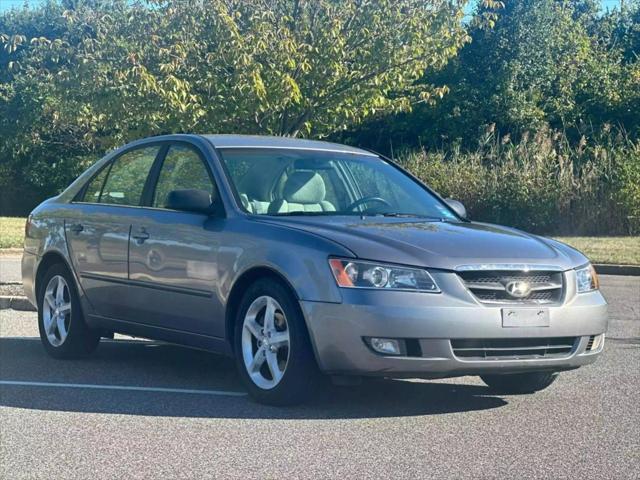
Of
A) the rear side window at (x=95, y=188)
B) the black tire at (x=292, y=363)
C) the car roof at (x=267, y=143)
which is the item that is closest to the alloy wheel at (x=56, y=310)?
the rear side window at (x=95, y=188)

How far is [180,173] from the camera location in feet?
27.1

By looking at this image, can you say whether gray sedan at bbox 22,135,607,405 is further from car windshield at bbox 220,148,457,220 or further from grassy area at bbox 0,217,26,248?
grassy area at bbox 0,217,26,248

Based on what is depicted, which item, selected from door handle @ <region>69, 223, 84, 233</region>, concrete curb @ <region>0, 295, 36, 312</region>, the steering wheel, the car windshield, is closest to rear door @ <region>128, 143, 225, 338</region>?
the car windshield

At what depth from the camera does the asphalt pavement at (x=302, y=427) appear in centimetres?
552

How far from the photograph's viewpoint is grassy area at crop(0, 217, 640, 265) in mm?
19516

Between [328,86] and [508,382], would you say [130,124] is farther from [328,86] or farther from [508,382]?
[508,382]

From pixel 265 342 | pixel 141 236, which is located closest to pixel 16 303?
pixel 141 236

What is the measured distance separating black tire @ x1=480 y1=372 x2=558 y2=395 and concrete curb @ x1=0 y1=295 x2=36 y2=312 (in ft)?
20.4

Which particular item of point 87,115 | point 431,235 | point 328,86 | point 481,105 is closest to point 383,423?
point 431,235

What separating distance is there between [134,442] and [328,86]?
17616 millimetres

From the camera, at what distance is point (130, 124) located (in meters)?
26.0

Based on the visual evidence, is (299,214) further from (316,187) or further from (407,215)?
(407,215)

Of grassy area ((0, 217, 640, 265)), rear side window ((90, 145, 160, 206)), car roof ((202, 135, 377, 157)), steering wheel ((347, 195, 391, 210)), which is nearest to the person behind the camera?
steering wheel ((347, 195, 391, 210))

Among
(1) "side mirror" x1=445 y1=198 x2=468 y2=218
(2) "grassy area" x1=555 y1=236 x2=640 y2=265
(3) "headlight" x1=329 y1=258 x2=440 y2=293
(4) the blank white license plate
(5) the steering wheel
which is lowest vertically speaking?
(2) "grassy area" x1=555 y1=236 x2=640 y2=265
